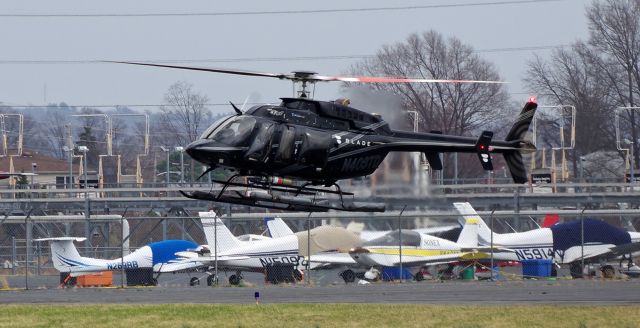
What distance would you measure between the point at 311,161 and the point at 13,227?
128 feet

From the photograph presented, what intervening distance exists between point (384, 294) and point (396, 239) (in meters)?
9.67

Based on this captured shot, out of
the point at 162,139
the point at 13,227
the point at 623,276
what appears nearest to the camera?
the point at 623,276

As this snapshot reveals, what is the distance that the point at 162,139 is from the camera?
14262 centimetres

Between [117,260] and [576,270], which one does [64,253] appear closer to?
[117,260]

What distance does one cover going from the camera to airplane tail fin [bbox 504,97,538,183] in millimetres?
31828

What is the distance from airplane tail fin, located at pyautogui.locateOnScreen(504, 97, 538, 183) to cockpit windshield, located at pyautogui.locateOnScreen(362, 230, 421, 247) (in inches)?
378

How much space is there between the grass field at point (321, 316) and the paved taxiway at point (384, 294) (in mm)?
2314

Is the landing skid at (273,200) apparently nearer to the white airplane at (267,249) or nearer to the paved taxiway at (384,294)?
the paved taxiway at (384,294)

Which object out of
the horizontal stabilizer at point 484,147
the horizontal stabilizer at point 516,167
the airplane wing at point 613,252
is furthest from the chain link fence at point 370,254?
the horizontal stabilizer at point 484,147

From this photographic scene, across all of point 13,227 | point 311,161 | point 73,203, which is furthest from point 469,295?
point 13,227

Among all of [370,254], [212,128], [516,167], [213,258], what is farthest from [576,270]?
[212,128]

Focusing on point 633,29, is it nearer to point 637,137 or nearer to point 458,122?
point 637,137

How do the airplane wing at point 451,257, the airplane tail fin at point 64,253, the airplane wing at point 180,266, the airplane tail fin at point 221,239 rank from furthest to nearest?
the airplane wing at point 180,266 → the airplane tail fin at point 64,253 → the airplane tail fin at point 221,239 → the airplane wing at point 451,257

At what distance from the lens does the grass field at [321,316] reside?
80.3 feet
